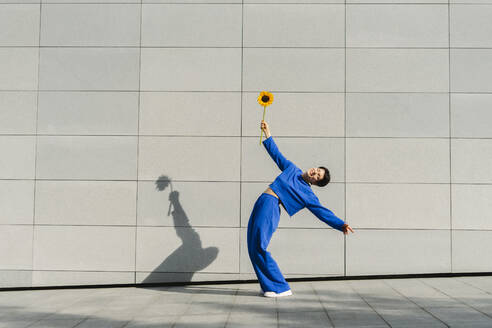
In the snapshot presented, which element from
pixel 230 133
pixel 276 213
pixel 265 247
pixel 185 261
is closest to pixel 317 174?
pixel 276 213

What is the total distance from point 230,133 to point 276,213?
5.03 feet

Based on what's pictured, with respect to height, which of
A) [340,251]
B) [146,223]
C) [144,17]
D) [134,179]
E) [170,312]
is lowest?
[170,312]

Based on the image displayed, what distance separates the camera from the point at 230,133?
5605mm

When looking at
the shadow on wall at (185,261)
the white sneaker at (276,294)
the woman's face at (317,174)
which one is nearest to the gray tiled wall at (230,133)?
the shadow on wall at (185,261)

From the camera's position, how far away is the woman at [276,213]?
451 cm

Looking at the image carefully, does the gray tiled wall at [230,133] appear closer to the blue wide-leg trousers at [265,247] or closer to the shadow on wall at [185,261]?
the shadow on wall at [185,261]

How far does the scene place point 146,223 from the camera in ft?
18.2

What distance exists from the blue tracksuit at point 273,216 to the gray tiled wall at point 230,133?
3.10 feet

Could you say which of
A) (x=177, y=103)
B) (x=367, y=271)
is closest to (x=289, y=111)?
(x=177, y=103)

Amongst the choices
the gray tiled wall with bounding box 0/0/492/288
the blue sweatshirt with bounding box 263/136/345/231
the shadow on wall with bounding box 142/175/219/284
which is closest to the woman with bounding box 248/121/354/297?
the blue sweatshirt with bounding box 263/136/345/231

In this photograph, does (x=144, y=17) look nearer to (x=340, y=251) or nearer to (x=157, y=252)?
(x=157, y=252)

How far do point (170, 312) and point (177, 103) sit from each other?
2.89 m

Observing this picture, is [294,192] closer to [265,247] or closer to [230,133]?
[265,247]

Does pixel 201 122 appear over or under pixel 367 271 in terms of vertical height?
over
